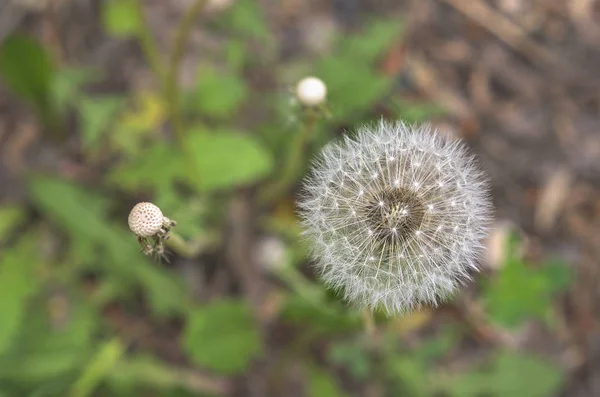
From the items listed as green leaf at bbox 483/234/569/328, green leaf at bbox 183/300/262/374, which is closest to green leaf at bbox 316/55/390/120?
green leaf at bbox 483/234/569/328

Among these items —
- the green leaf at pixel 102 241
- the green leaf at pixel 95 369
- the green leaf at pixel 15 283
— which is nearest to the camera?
the green leaf at pixel 95 369

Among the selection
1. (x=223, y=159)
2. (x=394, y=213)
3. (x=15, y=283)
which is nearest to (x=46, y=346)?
(x=15, y=283)

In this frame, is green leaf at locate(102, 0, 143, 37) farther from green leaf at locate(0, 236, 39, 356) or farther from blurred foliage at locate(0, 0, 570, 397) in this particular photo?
green leaf at locate(0, 236, 39, 356)

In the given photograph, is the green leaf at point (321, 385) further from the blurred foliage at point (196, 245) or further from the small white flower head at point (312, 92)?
the small white flower head at point (312, 92)

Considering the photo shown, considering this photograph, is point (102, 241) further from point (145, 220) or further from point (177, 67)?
point (145, 220)

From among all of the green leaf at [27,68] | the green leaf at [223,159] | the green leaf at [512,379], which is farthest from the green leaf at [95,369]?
the green leaf at [512,379]

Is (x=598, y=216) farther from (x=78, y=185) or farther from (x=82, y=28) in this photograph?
(x=82, y=28)

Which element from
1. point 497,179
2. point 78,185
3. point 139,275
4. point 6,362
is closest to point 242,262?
point 139,275
